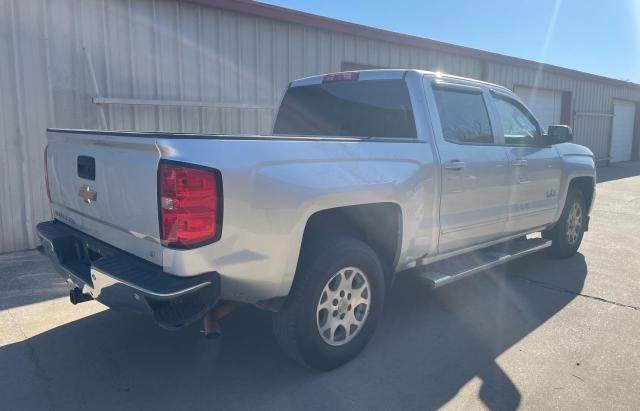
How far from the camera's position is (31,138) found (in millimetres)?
6336

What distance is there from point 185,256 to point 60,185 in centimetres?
161

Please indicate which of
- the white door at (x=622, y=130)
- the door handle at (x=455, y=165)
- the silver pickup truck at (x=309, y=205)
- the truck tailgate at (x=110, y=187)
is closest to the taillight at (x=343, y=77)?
the silver pickup truck at (x=309, y=205)

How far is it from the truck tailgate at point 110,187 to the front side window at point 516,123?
3509 millimetres

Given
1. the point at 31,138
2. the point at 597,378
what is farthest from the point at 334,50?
the point at 597,378

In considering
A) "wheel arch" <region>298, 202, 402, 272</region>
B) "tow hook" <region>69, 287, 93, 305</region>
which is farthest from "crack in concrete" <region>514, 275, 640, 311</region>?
"tow hook" <region>69, 287, 93, 305</region>

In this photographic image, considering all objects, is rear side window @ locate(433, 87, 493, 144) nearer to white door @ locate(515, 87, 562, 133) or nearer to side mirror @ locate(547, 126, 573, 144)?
side mirror @ locate(547, 126, 573, 144)

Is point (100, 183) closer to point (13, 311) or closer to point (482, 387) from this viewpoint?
point (13, 311)

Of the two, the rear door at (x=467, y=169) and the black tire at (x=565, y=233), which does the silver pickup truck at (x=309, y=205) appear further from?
the black tire at (x=565, y=233)

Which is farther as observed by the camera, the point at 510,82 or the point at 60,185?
the point at 510,82

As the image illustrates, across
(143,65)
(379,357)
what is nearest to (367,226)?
(379,357)

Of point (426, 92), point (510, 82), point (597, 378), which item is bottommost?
point (597, 378)

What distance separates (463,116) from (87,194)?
10.1ft

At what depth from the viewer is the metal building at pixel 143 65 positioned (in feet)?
20.4

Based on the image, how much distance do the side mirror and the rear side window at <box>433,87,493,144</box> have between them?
0.95m
